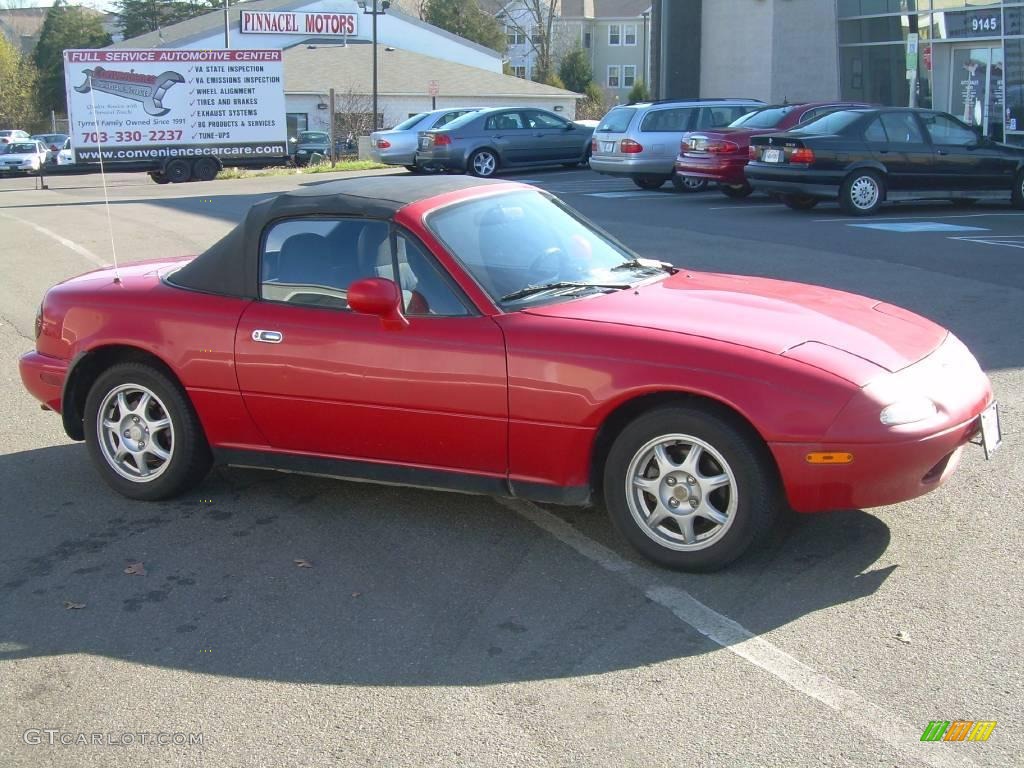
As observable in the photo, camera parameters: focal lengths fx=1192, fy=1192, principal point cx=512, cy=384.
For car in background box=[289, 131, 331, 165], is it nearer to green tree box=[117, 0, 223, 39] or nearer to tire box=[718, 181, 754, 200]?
tire box=[718, 181, 754, 200]

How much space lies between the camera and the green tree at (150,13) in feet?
282

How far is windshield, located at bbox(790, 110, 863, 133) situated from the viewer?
56.1 feet

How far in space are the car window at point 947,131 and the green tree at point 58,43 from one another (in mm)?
68335

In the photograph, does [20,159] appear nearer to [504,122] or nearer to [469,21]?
[504,122]

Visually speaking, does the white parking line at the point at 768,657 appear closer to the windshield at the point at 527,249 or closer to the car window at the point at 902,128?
the windshield at the point at 527,249

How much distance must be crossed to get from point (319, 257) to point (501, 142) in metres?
22.1

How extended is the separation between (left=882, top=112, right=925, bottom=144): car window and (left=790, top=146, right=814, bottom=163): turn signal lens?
1.17 metres

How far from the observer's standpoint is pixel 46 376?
19.9 feet

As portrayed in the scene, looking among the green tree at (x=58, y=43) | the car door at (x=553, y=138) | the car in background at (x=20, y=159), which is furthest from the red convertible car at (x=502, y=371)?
the green tree at (x=58, y=43)

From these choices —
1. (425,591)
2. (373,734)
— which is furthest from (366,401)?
(373,734)

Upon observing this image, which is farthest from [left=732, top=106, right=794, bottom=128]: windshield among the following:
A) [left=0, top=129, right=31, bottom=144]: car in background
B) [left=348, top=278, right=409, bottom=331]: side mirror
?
[left=0, top=129, right=31, bottom=144]: car in background

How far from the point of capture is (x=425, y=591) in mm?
Answer: 4676

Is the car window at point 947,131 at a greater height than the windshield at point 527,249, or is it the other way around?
→ the car window at point 947,131

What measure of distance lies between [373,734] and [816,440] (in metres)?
1.93
